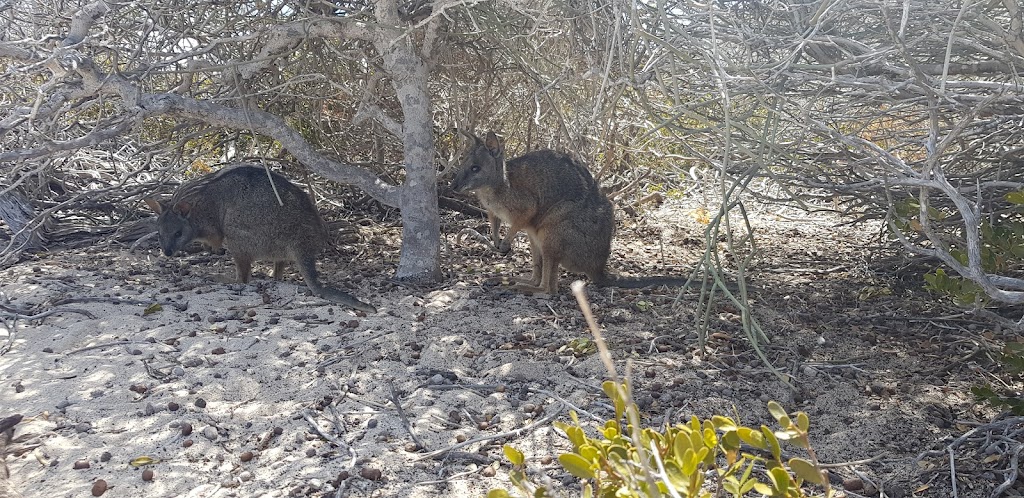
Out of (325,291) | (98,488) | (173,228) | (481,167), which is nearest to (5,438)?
(98,488)

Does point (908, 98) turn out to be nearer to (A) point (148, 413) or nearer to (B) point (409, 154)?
(B) point (409, 154)

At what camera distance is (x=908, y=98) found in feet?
13.5

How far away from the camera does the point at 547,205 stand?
246 inches

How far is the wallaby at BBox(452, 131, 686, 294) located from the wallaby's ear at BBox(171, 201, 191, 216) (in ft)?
6.56

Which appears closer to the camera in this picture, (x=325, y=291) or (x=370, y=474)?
(x=370, y=474)

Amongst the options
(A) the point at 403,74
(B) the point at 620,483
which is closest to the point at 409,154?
(A) the point at 403,74

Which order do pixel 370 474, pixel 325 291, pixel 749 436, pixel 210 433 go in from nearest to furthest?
pixel 749 436, pixel 370 474, pixel 210 433, pixel 325 291

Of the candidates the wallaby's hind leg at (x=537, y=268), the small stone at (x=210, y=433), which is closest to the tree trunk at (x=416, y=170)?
the wallaby's hind leg at (x=537, y=268)

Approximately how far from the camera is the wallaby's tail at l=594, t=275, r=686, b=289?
5.66 metres

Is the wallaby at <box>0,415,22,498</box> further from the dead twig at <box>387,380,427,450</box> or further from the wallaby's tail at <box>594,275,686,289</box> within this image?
the wallaby's tail at <box>594,275,686,289</box>

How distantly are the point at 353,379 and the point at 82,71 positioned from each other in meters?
2.41

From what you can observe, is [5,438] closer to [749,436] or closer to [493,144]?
[749,436]

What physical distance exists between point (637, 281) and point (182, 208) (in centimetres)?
341

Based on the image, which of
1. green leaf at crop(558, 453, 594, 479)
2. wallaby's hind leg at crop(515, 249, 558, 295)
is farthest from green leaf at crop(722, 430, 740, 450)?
wallaby's hind leg at crop(515, 249, 558, 295)
